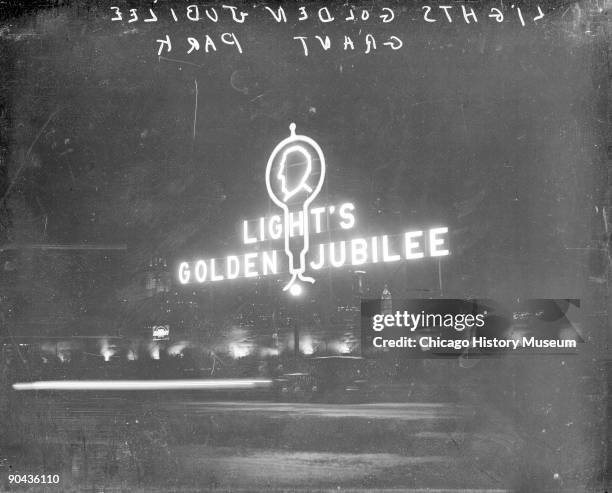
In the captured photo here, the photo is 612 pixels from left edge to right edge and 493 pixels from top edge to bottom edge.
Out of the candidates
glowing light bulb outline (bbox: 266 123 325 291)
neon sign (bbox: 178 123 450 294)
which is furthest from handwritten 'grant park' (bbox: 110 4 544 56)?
neon sign (bbox: 178 123 450 294)

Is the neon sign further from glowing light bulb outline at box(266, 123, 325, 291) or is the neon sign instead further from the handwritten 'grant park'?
the handwritten 'grant park'

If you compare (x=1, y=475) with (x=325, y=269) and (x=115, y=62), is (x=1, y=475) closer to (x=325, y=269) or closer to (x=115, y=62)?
(x=325, y=269)

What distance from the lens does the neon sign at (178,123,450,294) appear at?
177 inches

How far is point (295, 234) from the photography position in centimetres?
452

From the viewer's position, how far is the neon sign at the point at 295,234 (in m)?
4.48

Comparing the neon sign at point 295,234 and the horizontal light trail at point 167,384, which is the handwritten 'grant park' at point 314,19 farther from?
the horizontal light trail at point 167,384

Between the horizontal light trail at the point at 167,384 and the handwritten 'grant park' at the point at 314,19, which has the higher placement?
the handwritten 'grant park' at the point at 314,19

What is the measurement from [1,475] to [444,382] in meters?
3.25

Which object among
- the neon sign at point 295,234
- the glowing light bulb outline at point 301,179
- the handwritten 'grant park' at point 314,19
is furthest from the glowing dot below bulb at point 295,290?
the handwritten 'grant park' at point 314,19

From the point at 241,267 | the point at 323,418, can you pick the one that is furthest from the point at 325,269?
the point at 323,418

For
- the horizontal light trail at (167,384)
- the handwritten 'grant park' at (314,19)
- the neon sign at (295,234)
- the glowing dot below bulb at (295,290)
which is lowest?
the horizontal light trail at (167,384)

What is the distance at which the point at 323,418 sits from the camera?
4.41 m

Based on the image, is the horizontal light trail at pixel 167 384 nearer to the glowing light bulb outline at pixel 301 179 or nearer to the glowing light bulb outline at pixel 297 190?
the glowing light bulb outline at pixel 297 190

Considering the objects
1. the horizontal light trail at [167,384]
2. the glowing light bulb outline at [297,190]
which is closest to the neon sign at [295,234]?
the glowing light bulb outline at [297,190]
